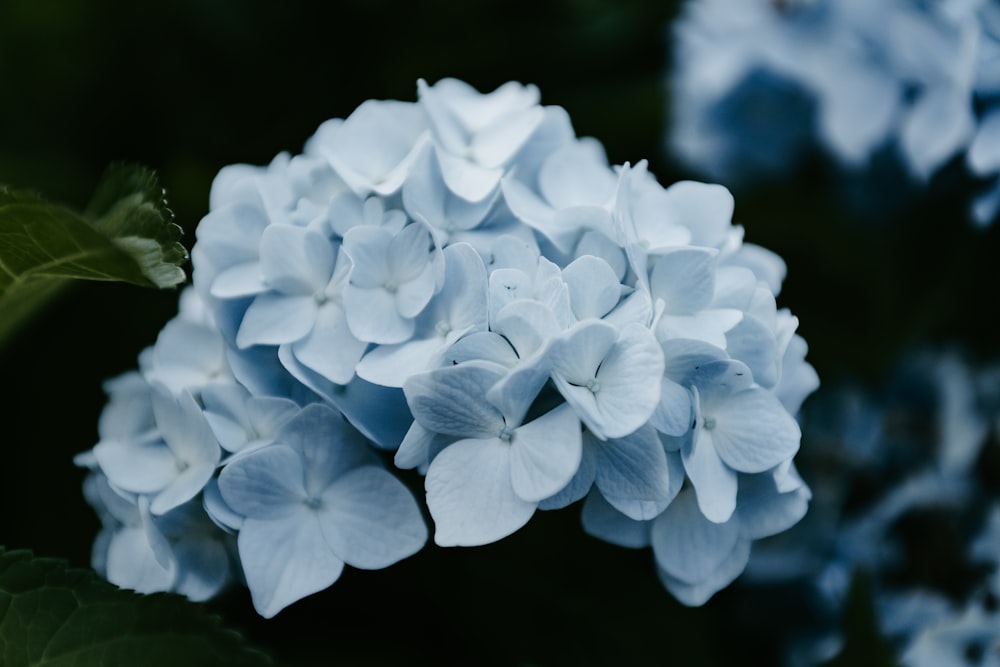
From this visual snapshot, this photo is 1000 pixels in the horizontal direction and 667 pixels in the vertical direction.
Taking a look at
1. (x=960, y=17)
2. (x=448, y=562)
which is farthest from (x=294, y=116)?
(x=960, y=17)

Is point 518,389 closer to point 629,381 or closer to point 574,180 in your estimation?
point 629,381

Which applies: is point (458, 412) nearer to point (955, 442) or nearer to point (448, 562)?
point (448, 562)

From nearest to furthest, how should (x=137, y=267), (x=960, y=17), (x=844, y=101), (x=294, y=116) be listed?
(x=137, y=267) → (x=960, y=17) → (x=844, y=101) → (x=294, y=116)

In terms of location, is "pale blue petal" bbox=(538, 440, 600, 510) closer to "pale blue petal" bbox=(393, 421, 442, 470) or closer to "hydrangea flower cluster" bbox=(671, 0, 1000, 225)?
"pale blue petal" bbox=(393, 421, 442, 470)

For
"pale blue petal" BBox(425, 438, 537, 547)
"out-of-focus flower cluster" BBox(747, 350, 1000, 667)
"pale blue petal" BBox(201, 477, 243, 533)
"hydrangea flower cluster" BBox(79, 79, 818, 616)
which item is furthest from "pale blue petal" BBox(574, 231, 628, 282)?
"out-of-focus flower cluster" BBox(747, 350, 1000, 667)

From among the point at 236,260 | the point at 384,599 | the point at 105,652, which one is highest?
the point at 236,260

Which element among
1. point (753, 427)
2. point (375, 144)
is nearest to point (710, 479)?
point (753, 427)
